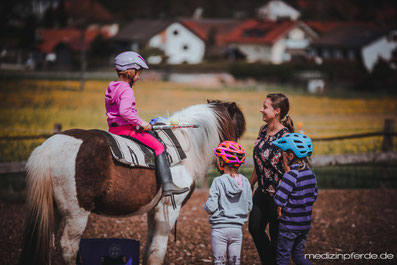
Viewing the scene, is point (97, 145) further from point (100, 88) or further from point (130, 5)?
point (130, 5)

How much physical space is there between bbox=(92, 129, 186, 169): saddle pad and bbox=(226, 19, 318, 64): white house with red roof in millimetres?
15753

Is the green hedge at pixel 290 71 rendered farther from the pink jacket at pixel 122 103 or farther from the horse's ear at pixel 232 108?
Answer: the pink jacket at pixel 122 103

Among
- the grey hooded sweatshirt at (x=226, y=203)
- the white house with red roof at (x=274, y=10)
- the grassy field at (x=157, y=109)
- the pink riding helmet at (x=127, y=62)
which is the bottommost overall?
the grey hooded sweatshirt at (x=226, y=203)

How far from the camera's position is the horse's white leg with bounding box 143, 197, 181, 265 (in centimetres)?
368

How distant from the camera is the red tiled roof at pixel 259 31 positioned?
61.9 ft

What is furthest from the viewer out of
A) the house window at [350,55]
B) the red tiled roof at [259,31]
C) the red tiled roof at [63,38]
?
the house window at [350,55]

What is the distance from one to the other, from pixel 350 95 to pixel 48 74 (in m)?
12.7

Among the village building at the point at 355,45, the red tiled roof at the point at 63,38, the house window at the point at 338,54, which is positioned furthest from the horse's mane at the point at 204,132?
the house window at the point at 338,54

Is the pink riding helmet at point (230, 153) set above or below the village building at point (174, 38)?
below

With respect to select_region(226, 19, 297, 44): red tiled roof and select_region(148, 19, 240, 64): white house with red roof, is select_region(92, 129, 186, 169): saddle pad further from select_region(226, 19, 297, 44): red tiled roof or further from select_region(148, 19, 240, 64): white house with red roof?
select_region(226, 19, 297, 44): red tiled roof

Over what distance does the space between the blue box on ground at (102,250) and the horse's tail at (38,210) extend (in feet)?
1.14

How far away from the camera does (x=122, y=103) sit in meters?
3.37

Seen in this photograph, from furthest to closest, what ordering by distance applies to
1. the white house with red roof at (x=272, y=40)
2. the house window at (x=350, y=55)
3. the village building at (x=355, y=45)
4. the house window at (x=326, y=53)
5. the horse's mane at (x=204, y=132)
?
the house window at (x=350, y=55)
the house window at (x=326, y=53)
the village building at (x=355, y=45)
the white house with red roof at (x=272, y=40)
the horse's mane at (x=204, y=132)

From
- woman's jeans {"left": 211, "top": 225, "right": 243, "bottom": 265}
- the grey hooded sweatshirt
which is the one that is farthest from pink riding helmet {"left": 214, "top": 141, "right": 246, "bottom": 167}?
woman's jeans {"left": 211, "top": 225, "right": 243, "bottom": 265}
